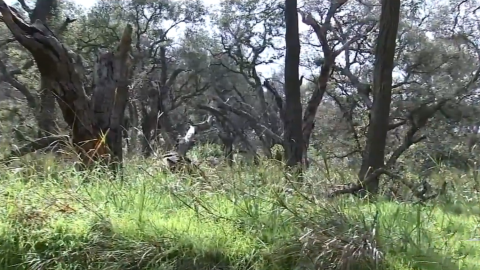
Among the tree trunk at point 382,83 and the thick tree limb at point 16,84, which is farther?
the thick tree limb at point 16,84

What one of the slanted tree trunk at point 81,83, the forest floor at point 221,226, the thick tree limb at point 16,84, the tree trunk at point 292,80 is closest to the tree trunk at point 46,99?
the slanted tree trunk at point 81,83

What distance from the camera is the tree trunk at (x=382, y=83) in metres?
8.19

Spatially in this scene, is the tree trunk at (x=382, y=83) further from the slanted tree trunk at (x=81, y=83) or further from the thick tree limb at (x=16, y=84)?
the thick tree limb at (x=16, y=84)

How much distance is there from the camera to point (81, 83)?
737 cm

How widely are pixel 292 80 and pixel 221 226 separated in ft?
30.8

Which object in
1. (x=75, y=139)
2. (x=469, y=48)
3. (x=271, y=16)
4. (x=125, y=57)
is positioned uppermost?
(x=271, y=16)

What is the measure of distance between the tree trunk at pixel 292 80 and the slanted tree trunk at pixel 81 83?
5.73 meters

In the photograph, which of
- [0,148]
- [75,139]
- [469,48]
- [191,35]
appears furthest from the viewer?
[191,35]

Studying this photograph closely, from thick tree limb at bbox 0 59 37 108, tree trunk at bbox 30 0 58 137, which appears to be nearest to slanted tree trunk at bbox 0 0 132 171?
tree trunk at bbox 30 0 58 137

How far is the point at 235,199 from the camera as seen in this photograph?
4348mm

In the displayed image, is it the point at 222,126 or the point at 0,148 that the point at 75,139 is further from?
the point at 222,126

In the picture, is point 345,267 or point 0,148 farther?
point 0,148

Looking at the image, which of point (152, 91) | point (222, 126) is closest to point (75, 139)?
point (152, 91)

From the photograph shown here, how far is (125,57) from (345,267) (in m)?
5.08
